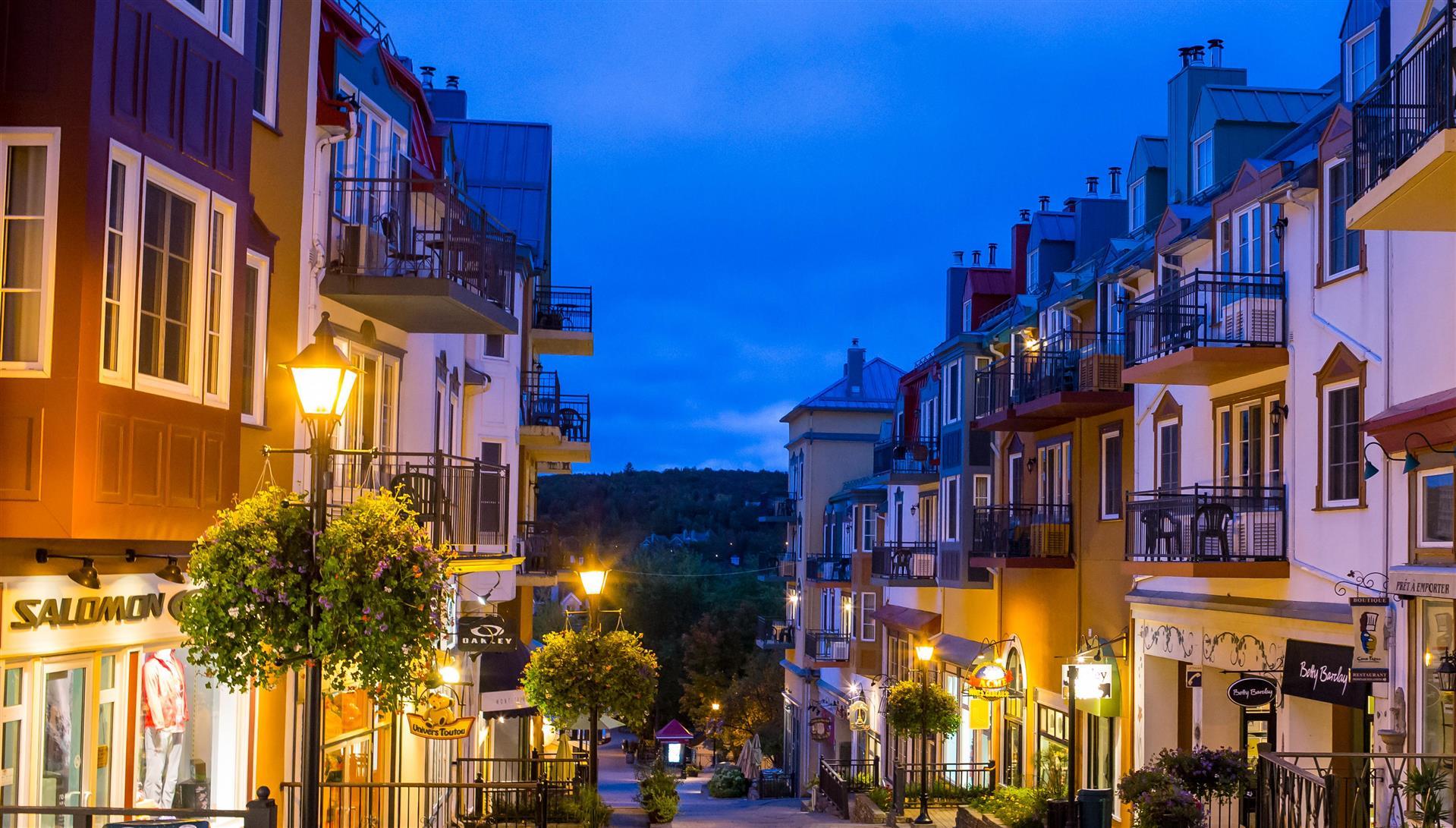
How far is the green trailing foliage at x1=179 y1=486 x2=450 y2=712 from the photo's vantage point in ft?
30.0

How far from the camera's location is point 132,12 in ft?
36.4

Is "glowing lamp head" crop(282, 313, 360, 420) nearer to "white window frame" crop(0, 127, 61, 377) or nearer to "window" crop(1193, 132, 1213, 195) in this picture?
"white window frame" crop(0, 127, 61, 377)

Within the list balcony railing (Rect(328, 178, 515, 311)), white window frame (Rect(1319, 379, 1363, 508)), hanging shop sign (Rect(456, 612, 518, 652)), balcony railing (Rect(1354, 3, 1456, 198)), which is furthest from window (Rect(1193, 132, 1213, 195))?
hanging shop sign (Rect(456, 612, 518, 652))

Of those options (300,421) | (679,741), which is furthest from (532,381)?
(679,741)

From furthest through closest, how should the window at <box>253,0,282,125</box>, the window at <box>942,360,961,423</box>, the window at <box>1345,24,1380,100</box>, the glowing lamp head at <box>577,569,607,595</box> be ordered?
the window at <box>942,360,961,423</box>
the glowing lamp head at <box>577,569,607,595</box>
the window at <box>1345,24,1380,100</box>
the window at <box>253,0,282,125</box>

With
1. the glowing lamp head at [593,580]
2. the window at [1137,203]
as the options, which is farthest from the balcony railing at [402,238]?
the window at [1137,203]

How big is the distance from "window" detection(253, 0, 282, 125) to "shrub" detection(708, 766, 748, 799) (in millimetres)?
39622

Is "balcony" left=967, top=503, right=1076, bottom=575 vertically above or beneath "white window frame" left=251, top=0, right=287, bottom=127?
beneath

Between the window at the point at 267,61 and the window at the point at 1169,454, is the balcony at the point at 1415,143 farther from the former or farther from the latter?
the window at the point at 1169,454

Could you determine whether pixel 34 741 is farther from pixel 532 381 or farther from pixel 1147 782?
pixel 532 381

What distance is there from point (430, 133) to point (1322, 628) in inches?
555

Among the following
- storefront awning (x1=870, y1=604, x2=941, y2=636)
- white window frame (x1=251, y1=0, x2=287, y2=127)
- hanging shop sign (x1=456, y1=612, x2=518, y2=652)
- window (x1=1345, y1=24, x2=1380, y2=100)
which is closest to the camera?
white window frame (x1=251, y1=0, x2=287, y2=127)

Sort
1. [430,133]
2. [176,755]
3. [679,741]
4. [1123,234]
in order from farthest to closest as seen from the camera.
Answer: [679,741] < [1123,234] < [430,133] < [176,755]

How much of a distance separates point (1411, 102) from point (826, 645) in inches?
1627
